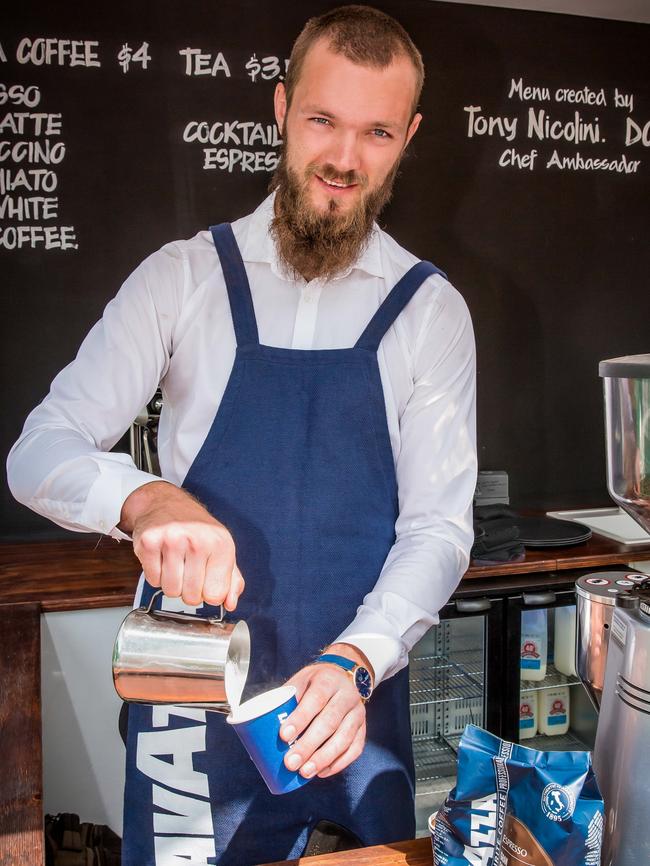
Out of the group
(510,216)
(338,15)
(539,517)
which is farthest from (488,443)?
(338,15)

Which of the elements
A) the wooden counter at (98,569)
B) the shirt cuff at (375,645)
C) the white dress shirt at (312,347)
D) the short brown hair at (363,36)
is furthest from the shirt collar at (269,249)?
the wooden counter at (98,569)

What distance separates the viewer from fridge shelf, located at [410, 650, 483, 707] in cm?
286

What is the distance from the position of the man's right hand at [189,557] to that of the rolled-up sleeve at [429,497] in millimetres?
324

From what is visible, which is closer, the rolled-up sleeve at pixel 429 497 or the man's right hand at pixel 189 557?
the man's right hand at pixel 189 557

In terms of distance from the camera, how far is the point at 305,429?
1.49m

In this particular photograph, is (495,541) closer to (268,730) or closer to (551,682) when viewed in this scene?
(551,682)

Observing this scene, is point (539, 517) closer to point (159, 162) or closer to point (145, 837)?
point (159, 162)

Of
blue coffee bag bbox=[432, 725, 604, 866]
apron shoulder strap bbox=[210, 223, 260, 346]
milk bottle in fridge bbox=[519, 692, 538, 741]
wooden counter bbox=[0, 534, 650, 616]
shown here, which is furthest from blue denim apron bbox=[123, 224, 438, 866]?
milk bottle in fridge bbox=[519, 692, 538, 741]

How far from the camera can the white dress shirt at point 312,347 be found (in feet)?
4.52

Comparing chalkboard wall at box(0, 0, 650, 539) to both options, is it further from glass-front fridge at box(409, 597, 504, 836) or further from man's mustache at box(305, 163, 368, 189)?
man's mustache at box(305, 163, 368, 189)

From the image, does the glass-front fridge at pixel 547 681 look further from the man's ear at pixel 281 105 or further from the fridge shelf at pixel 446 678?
the man's ear at pixel 281 105

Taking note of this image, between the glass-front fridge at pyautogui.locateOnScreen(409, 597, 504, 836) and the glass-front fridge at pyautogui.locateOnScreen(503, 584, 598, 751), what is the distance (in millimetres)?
132

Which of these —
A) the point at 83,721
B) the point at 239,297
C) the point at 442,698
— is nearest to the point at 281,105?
the point at 239,297

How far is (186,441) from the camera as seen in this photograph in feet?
4.92
